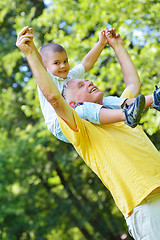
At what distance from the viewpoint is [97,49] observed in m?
2.51

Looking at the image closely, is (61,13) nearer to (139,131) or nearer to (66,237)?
(139,131)

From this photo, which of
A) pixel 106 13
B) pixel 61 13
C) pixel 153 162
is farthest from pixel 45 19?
pixel 153 162

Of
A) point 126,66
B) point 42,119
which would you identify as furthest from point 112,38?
point 42,119

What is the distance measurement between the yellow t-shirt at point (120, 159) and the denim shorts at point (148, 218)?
0.04 meters

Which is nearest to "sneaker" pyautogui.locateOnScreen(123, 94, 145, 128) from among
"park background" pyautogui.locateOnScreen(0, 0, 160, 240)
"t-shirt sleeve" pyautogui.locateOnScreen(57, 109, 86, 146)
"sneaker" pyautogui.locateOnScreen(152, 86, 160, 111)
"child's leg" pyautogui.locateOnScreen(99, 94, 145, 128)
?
"child's leg" pyautogui.locateOnScreen(99, 94, 145, 128)

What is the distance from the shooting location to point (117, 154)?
182 cm

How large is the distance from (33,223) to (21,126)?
145 inches

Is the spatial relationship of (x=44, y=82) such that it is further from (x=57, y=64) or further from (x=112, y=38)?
(x=112, y=38)

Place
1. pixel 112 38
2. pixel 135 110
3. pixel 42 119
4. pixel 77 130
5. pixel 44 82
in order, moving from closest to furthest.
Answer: pixel 135 110 → pixel 44 82 → pixel 77 130 → pixel 112 38 → pixel 42 119

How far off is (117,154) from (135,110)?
1.25ft

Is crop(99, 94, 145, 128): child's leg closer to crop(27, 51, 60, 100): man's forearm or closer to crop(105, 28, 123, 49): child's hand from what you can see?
crop(27, 51, 60, 100): man's forearm

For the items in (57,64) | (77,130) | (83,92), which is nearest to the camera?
(77,130)

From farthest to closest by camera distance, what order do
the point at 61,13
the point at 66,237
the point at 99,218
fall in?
the point at 66,237 < the point at 99,218 < the point at 61,13

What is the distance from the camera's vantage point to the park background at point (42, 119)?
583cm
